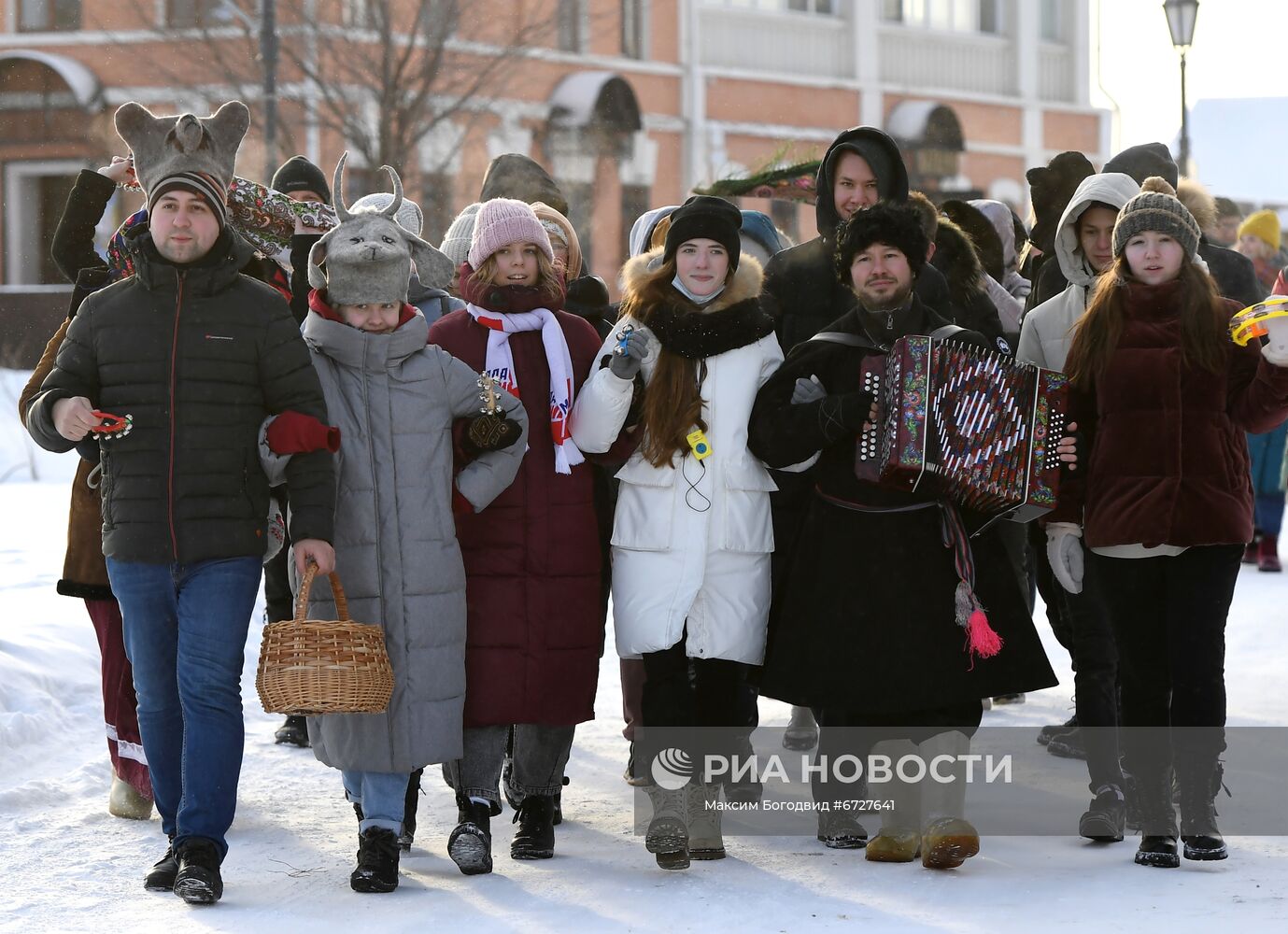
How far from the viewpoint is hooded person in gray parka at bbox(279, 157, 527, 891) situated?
559 cm

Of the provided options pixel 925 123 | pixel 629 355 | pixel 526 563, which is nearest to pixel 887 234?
pixel 629 355

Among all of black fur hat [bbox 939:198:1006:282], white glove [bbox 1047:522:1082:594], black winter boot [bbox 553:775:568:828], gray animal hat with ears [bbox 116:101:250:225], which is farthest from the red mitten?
black fur hat [bbox 939:198:1006:282]

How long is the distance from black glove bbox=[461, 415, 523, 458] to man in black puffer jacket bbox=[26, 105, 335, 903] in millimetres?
463

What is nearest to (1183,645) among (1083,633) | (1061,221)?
(1083,633)

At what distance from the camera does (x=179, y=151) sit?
5625mm

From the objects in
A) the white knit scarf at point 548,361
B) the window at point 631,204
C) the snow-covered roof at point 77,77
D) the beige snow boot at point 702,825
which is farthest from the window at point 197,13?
the beige snow boot at point 702,825

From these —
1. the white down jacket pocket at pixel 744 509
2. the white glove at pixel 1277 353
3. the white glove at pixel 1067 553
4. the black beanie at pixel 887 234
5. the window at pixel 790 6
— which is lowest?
the white glove at pixel 1067 553

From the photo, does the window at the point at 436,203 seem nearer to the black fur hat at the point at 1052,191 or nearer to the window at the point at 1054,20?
the window at the point at 1054,20

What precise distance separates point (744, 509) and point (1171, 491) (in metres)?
1.27

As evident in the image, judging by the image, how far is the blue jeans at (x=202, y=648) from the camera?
5473mm

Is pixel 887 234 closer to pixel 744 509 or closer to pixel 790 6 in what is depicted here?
pixel 744 509

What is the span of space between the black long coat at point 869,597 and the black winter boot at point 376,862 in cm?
123

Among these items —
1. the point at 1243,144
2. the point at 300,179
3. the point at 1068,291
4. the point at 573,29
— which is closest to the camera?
the point at 1068,291

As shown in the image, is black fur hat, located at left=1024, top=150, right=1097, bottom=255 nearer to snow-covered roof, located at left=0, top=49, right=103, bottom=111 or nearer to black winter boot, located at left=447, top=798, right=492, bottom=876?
black winter boot, located at left=447, top=798, right=492, bottom=876
